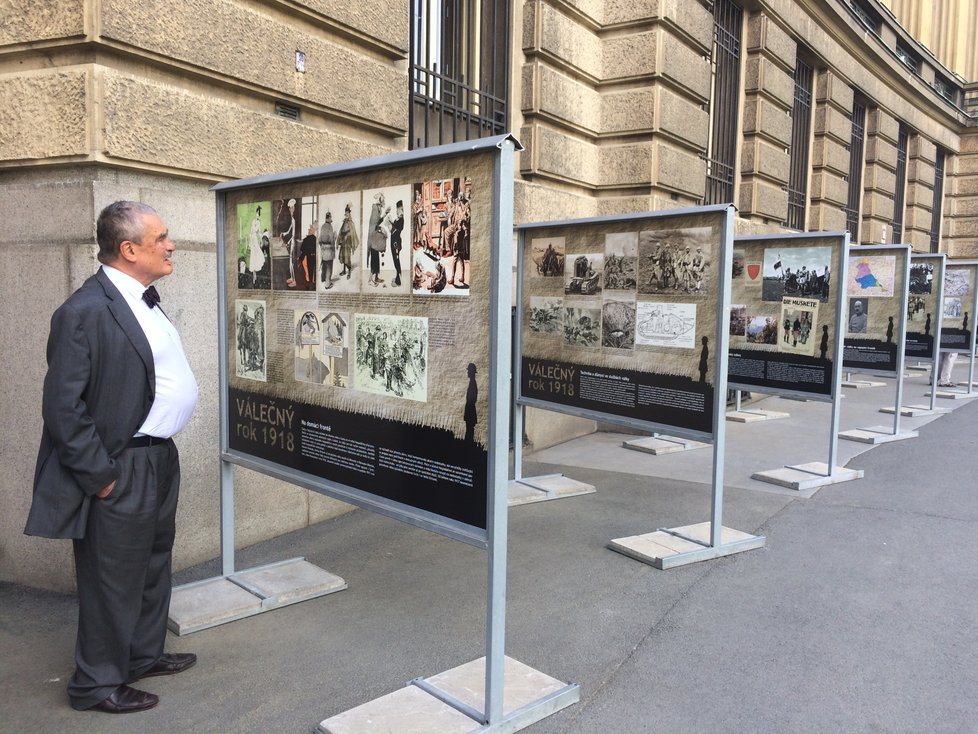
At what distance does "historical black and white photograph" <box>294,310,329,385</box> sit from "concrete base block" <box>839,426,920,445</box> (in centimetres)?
662

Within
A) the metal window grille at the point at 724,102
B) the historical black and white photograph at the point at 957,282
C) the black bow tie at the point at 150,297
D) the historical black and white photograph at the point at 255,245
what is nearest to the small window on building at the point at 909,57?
the historical black and white photograph at the point at 957,282

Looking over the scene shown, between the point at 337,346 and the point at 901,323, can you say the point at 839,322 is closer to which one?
the point at 901,323

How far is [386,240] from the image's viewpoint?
3.01 metres

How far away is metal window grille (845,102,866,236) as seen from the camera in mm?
16656

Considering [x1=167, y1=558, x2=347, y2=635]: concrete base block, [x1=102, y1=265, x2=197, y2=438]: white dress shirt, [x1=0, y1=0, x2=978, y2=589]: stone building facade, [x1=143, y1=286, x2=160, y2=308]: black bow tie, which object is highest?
[x1=0, y1=0, x2=978, y2=589]: stone building facade

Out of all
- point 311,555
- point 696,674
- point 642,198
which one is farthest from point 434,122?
point 696,674

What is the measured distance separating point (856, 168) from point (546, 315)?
45.9 ft

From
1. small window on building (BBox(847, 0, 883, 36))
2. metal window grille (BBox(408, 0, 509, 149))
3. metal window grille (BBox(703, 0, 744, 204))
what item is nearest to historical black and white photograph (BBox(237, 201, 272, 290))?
metal window grille (BBox(408, 0, 509, 149))

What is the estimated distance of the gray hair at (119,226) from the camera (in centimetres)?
294

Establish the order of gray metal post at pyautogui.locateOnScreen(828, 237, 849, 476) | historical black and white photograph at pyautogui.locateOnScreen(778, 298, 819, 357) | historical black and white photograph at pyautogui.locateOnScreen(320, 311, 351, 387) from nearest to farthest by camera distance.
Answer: historical black and white photograph at pyautogui.locateOnScreen(320, 311, 351, 387)
gray metal post at pyautogui.locateOnScreen(828, 237, 849, 476)
historical black and white photograph at pyautogui.locateOnScreen(778, 298, 819, 357)

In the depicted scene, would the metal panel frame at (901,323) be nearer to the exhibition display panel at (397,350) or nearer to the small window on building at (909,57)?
the exhibition display panel at (397,350)

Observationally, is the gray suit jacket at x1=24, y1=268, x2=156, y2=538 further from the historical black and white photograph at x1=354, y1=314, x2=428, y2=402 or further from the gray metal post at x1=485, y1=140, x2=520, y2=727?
the gray metal post at x1=485, y1=140, x2=520, y2=727

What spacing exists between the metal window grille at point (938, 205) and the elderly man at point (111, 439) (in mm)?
24370

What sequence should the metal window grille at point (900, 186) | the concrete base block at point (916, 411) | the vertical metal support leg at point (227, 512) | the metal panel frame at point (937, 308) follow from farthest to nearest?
1. the metal window grille at point (900, 186)
2. the concrete base block at point (916, 411)
3. the metal panel frame at point (937, 308)
4. the vertical metal support leg at point (227, 512)
